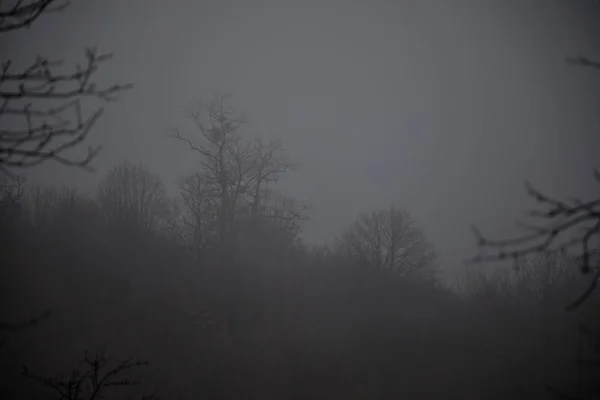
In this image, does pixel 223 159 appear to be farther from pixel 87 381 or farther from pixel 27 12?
pixel 27 12

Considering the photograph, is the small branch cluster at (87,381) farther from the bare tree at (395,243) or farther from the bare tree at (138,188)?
the bare tree at (395,243)

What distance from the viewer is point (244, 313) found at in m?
13.5

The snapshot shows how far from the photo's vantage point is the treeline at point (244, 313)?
33.4 ft

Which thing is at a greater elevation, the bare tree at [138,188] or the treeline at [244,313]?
the bare tree at [138,188]

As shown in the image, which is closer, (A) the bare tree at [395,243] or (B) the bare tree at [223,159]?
(B) the bare tree at [223,159]

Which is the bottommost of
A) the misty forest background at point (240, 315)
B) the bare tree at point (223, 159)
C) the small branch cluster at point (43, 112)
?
the misty forest background at point (240, 315)

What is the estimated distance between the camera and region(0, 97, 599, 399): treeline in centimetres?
1017

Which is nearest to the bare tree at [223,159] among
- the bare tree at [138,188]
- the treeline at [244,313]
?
A: the treeline at [244,313]

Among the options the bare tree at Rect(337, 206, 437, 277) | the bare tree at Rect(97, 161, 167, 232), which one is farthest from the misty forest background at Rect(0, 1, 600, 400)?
the bare tree at Rect(97, 161, 167, 232)

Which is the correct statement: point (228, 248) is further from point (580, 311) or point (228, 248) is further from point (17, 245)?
point (580, 311)

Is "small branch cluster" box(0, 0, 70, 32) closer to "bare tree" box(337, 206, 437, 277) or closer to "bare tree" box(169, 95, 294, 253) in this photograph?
"bare tree" box(169, 95, 294, 253)

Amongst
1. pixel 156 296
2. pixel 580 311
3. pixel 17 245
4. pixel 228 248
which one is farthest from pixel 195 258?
pixel 580 311

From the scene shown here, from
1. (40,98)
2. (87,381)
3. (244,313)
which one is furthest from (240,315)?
(40,98)

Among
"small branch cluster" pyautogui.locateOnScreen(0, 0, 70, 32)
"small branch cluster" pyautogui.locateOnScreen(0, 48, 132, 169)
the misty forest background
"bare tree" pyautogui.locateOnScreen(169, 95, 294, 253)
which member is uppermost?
"bare tree" pyautogui.locateOnScreen(169, 95, 294, 253)
